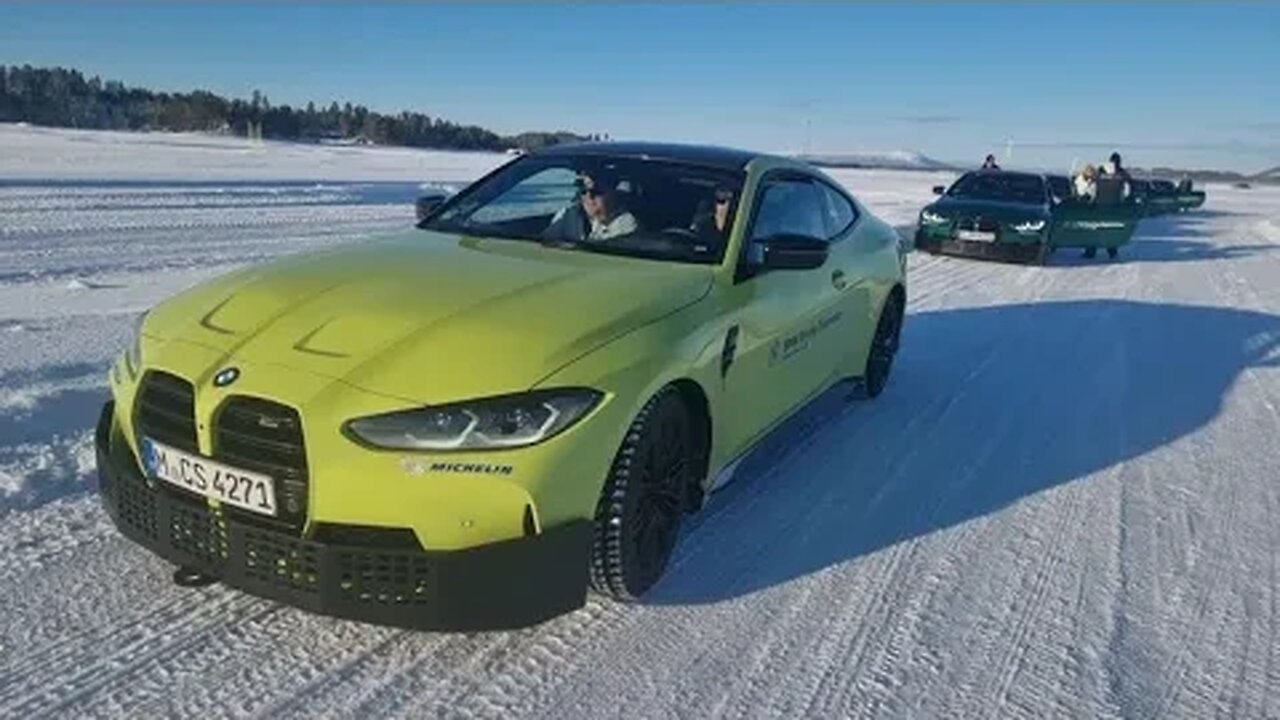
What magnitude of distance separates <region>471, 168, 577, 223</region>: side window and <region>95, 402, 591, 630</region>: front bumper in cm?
204

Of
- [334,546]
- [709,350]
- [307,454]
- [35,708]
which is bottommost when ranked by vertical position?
[35,708]

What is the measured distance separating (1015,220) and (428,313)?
12189 millimetres

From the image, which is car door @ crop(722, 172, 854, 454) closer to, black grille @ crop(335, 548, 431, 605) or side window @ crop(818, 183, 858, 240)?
side window @ crop(818, 183, 858, 240)

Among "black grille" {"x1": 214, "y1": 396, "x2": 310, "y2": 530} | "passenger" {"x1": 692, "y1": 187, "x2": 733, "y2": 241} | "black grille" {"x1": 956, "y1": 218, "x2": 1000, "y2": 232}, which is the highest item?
"passenger" {"x1": 692, "y1": 187, "x2": 733, "y2": 241}

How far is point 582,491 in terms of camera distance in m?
2.79

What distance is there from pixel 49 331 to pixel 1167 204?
93.0 ft

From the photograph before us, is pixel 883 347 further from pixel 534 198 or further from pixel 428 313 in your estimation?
pixel 428 313

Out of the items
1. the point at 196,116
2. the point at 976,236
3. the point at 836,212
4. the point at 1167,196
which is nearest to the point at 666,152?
the point at 836,212

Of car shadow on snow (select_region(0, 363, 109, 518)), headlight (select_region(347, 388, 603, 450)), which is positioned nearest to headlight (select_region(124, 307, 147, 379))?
headlight (select_region(347, 388, 603, 450))

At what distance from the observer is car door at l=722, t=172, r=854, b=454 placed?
3764 mm

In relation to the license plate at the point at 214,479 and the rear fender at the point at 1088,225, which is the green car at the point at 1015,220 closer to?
the rear fender at the point at 1088,225

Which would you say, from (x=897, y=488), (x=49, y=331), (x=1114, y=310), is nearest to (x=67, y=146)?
(x=49, y=331)

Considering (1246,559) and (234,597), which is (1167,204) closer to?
(1246,559)

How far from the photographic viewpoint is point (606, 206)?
4.28 m
